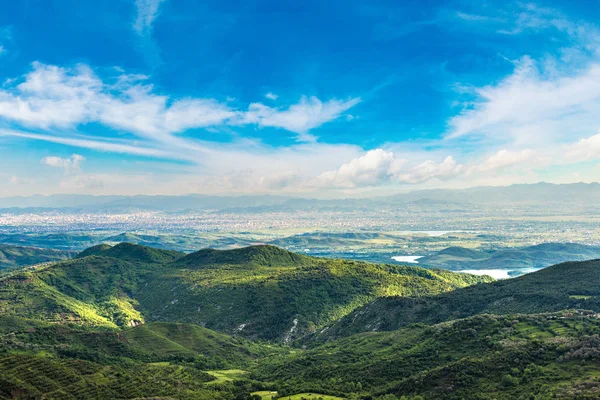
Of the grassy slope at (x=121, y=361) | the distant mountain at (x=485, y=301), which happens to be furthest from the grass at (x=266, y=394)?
the distant mountain at (x=485, y=301)

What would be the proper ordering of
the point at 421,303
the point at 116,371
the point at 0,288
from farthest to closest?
the point at 0,288 < the point at 421,303 < the point at 116,371

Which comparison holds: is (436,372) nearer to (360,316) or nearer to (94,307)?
(360,316)

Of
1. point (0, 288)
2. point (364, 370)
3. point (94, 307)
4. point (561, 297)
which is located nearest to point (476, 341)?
point (364, 370)

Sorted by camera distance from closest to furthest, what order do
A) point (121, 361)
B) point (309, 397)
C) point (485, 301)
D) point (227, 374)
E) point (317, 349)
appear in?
point (309, 397) < point (121, 361) < point (227, 374) < point (317, 349) < point (485, 301)

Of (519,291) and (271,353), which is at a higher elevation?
(519,291)

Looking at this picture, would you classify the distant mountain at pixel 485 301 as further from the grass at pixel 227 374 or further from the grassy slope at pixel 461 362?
the grass at pixel 227 374

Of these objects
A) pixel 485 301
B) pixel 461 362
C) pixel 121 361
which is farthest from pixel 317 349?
pixel 485 301

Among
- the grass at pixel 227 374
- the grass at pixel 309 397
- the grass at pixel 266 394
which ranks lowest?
the grass at pixel 227 374

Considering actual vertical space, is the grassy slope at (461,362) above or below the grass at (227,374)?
above

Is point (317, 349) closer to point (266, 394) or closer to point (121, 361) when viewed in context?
point (266, 394)
